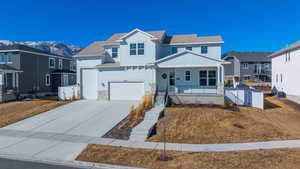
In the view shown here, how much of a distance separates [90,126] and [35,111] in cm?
716

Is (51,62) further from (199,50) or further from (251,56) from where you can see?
(251,56)

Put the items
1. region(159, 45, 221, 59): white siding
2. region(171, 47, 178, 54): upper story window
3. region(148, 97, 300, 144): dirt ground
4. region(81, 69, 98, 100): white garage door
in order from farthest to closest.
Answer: region(171, 47, 178, 54): upper story window < region(81, 69, 98, 100): white garage door < region(159, 45, 221, 59): white siding < region(148, 97, 300, 144): dirt ground

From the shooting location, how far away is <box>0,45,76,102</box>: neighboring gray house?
78.0 feet

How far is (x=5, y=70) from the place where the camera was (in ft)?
73.7

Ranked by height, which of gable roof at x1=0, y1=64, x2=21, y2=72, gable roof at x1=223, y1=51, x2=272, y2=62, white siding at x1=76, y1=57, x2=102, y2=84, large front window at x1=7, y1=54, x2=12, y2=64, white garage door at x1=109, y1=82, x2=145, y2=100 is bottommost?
white garage door at x1=109, y1=82, x2=145, y2=100

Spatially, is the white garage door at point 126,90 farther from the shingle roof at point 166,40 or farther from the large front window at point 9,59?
the large front window at point 9,59

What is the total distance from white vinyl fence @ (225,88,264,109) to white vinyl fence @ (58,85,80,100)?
1613cm

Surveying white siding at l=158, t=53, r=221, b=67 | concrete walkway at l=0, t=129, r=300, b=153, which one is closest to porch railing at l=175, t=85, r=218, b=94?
white siding at l=158, t=53, r=221, b=67

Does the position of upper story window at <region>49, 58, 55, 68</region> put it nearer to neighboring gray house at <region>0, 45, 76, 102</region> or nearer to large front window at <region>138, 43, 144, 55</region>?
neighboring gray house at <region>0, 45, 76, 102</region>

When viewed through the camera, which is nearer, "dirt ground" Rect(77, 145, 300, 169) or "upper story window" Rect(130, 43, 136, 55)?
"dirt ground" Rect(77, 145, 300, 169)

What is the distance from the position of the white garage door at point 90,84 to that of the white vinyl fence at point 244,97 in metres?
13.8

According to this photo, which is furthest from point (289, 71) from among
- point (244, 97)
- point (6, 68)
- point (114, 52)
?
point (6, 68)

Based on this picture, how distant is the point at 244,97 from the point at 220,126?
8.02 metres

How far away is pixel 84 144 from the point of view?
9.40 m
